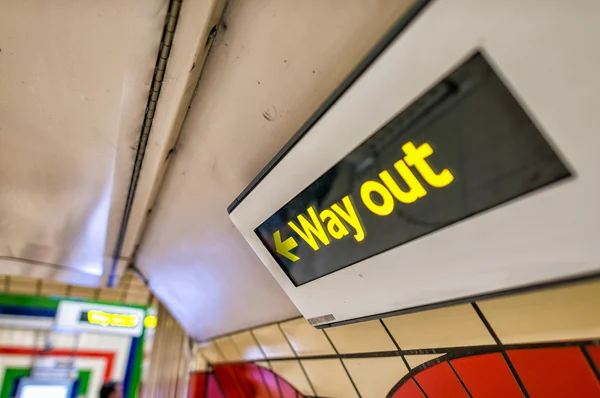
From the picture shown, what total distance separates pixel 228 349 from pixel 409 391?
57.0 inches

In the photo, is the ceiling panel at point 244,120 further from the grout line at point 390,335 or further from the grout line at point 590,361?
the grout line at point 590,361

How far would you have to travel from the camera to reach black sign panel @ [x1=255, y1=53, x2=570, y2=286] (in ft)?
1.63

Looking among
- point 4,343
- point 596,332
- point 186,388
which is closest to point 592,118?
point 596,332

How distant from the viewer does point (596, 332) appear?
733 millimetres

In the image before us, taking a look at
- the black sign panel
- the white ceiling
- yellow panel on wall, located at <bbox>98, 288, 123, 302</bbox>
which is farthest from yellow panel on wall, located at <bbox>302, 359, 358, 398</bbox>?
yellow panel on wall, located at <bbox>98, 288, 123, 302</bbox>

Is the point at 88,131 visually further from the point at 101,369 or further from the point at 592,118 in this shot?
the point at 101,369

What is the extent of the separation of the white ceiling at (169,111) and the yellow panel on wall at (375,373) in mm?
342

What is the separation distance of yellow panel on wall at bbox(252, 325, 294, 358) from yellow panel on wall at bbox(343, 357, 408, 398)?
1.36ft

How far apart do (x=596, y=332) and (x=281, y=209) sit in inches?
27.4

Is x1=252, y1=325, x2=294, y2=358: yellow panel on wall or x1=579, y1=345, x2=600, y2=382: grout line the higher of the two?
x1=252, y1=325, x2=294, y2=358: yellow panel on wall

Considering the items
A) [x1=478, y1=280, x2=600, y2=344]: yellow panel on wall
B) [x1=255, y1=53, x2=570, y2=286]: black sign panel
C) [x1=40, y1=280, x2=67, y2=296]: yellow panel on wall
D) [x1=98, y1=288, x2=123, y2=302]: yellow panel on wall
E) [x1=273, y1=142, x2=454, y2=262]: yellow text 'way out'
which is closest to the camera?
[x1=255, y1=53, x2=570, y2=286]: black sign panel

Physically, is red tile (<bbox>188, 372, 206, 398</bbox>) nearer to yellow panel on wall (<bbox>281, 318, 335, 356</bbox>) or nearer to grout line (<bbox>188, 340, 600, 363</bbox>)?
yellow panel on wall (<bbox>281, 318, 335, 356</bbox>)

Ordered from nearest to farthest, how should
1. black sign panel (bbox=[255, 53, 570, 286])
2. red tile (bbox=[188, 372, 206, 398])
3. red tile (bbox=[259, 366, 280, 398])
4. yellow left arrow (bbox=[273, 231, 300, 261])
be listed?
black sign panel (bbox=[255, 53, 570, 286]), yellow left arrow (bbox=[273, 231, 300, 261]), red tile (bbox=[259, 366, 280, 398]), red tile (bbox=[188, 372, 206, 398])

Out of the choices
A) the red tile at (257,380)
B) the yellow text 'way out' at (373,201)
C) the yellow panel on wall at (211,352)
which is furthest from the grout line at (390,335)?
the yellow panel on wall at (211,352)
